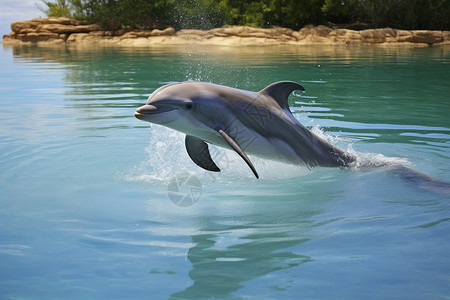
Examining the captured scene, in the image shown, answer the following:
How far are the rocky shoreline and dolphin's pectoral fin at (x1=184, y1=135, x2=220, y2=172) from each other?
104ft

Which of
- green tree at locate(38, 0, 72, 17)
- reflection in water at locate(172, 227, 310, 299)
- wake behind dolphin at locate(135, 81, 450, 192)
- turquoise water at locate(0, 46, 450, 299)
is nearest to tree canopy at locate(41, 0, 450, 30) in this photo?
green tree at locate(38, 0, 72, 17)

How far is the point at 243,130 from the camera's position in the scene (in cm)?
509

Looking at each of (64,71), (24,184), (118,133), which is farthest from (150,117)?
(64,71)

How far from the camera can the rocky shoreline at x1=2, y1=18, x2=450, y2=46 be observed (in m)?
34.8

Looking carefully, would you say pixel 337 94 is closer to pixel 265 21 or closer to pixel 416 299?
pixel 416 299

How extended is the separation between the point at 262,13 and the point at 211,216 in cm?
3972

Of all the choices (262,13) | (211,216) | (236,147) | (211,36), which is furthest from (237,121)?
(262,13)

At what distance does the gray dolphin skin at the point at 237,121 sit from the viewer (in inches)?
181

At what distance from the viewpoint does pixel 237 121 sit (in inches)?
198

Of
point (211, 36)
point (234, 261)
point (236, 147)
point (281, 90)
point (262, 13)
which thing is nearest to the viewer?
point (234, 261)

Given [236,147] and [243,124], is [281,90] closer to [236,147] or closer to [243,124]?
[243,124]

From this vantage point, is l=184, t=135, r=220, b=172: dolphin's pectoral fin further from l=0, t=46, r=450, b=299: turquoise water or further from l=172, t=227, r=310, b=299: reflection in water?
l=172, t=227, r=310, b=299: reflection in water

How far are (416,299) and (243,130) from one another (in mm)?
2467

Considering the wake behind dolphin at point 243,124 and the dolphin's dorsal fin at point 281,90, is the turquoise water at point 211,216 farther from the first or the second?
the dolphin's dorsal fin at point 281,90
